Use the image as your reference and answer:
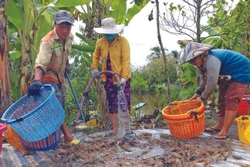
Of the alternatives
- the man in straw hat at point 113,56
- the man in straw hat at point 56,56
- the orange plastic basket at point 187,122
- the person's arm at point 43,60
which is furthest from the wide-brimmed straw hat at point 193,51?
the person's arm at point 43,60

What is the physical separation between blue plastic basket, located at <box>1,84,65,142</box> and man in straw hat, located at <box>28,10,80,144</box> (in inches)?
6.8

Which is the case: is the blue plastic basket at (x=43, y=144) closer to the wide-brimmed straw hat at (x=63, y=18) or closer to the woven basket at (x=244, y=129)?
the wide-brimmed straw hat at (x=63, y=18)

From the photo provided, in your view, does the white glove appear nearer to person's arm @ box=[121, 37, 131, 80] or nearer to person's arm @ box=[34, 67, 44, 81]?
person's arm @ box=[121, 37, 131, 80]

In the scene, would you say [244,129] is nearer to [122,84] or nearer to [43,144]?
[122,84]


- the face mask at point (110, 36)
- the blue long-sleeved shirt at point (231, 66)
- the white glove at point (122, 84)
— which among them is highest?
the face mask at point (110, 36)

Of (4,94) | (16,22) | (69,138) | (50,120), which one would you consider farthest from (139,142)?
(16,22)

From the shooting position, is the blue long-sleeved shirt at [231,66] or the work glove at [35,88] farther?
the blue long-sleeved shirt at [231,66]

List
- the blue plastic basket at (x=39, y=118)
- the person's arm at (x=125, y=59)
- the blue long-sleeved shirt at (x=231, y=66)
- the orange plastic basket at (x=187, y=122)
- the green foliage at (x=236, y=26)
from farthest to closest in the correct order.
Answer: the green foliage at (x=236, y=26) → the person's arm at (x=125, y=59) → the blue long-sleeved shirt at (x=231, y=66) → the orange plastic basket at (x=187, y=122) → the blue plastic basket at (x=39, y=118)

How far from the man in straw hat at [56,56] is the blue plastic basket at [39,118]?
173 mm

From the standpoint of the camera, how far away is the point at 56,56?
3.57 metres

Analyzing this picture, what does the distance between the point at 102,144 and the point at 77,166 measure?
2.07 ft

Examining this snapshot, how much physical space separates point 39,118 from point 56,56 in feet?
2.70

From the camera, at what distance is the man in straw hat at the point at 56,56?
11.2 ft

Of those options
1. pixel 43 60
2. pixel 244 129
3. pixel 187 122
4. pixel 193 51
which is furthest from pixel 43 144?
pixel 244 129
